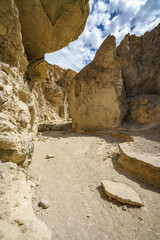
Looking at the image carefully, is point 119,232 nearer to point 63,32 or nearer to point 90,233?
point 90,233

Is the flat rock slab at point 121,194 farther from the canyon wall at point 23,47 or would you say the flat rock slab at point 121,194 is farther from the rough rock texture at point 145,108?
the rough rock texture at point 145,108

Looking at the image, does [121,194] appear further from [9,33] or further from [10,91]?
[9,33]

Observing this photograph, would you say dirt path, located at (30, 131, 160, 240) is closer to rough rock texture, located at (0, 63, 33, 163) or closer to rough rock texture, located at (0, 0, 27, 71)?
rough rock texture, located at (0, 63, 33, 163)

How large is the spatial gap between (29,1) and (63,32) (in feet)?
4.18

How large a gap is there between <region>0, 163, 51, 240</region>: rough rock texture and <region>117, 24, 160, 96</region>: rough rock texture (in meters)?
9.18

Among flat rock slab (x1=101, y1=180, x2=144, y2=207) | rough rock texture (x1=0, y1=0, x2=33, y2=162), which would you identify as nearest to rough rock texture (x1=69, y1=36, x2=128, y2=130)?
flat rock slab (x1=101, y1=180, x2=144, y2=207)

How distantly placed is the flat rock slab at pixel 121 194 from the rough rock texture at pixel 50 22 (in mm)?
5289

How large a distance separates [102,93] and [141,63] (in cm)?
456

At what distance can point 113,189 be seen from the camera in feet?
7.42

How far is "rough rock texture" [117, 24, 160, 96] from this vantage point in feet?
27.0

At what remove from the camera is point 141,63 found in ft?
29.0

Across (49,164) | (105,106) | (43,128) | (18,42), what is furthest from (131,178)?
(43,128)

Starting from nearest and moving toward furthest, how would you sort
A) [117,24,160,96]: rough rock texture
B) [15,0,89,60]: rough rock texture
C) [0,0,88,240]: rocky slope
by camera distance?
1. [0,0,88,240]: rocky slope
2. [15,0,89,60]: rough rock texture
3. [117,24,160,96]: rough rock texture

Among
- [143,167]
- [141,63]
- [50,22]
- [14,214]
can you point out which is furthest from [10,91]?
[141,63]
